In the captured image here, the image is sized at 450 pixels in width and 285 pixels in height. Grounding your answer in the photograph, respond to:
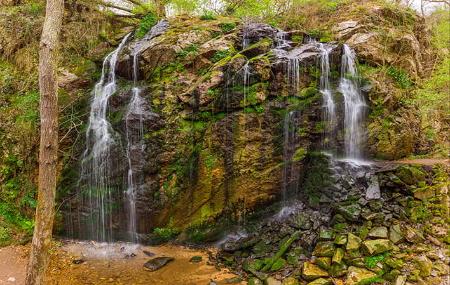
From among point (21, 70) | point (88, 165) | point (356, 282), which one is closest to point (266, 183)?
point (356, 282)

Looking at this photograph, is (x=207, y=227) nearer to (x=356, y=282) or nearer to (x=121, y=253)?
(x=121, y=253)

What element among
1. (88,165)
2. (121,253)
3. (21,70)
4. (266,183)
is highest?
(21,70)

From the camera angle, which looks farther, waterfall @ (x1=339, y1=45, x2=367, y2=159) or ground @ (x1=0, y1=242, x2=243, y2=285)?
waterfall @ (x1=339, y1=45, x2=367, y2=159)

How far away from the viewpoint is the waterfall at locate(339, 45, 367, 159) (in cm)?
852

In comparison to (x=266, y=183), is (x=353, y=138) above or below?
above

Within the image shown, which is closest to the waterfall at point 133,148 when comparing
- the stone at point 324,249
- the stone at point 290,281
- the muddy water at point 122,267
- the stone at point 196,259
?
the muddy water at point 122,267

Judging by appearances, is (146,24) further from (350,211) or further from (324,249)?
(324,249)

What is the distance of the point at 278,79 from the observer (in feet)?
27.6

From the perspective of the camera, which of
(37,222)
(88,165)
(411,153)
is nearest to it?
(37,222)

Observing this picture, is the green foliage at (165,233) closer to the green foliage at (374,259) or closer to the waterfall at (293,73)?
the green foliage at (374,259)

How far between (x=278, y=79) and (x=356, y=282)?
5214mm

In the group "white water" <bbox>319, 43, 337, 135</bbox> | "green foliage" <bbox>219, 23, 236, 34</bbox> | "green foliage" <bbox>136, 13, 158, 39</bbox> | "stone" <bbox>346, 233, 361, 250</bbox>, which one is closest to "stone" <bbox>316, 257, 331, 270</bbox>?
"stone" <bbox>346, 233, 361, 250</bbox>

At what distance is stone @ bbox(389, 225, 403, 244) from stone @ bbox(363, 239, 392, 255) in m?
0.13

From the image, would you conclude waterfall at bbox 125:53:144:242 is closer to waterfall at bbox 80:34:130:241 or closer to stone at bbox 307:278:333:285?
waterfall at bbox 80:34:130:241
